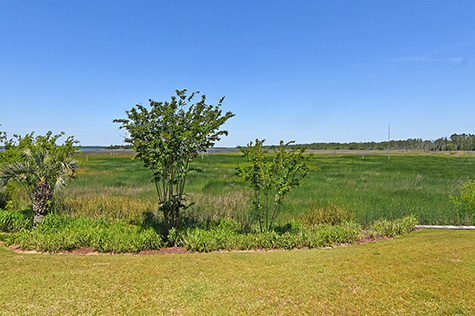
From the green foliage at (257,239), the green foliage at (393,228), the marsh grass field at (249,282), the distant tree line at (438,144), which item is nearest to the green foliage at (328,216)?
the green foliage at (393,228)

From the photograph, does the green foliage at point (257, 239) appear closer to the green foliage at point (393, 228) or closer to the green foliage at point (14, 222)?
the green foliage at point (393, 228)

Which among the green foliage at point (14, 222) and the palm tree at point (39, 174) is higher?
the palm tree at point (39, 174)

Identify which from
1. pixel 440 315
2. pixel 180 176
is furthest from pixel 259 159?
pixel 440 315

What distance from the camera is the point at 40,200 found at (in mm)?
10797

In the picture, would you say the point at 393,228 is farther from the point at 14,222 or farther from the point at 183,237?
the point at 14,222

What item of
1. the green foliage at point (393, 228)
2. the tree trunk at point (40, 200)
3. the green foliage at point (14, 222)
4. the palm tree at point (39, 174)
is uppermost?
the palm tree at point (39, 174)

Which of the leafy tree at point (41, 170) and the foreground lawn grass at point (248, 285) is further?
the leafy tree at point (41, 170)

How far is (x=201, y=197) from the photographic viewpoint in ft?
54.1

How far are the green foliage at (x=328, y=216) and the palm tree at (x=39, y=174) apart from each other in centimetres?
1075

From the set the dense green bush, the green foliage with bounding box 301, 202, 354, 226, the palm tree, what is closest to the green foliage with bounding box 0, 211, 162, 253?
the dense green bush

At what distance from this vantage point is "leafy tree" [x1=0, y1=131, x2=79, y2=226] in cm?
1082

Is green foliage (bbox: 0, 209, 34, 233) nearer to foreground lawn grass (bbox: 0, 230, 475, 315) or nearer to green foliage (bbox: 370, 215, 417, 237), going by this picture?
foreground lawn grass (bbox: 0, 230, 475, 315)

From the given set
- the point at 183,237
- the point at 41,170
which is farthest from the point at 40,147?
the point at 183,237

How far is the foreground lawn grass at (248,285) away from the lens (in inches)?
166
